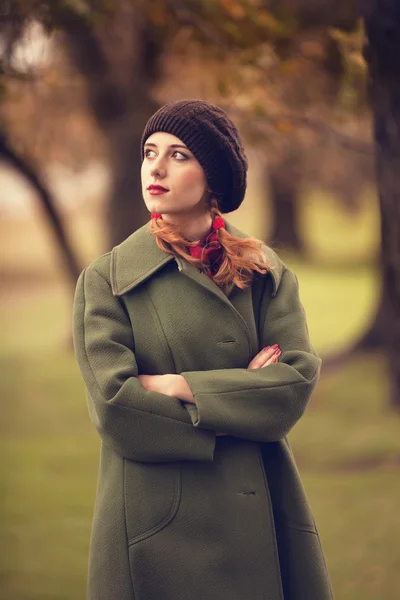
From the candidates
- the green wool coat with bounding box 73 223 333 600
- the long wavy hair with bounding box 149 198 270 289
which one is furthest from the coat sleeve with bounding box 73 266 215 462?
the long wavy hair with bounding box 149 198 270 289

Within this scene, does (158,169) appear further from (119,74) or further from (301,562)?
(119,74)

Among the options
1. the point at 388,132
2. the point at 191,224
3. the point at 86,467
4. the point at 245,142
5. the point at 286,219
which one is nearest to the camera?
the point at 191,224

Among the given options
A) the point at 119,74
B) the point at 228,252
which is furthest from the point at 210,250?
the point at 119,74

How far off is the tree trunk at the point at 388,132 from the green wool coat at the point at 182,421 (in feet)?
11.0

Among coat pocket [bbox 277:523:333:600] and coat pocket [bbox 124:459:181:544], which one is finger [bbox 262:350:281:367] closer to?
coat pocket [bbox 124:459:181:544]

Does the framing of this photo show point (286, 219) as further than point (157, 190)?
Yes

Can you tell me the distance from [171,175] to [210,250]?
0.27m

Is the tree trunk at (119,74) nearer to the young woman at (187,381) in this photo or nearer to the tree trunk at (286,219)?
the young woman at (187,381)

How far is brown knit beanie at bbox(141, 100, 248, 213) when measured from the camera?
9.38ft

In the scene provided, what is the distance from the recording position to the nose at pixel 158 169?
2861 millimetres

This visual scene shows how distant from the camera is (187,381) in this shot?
9.17 ft

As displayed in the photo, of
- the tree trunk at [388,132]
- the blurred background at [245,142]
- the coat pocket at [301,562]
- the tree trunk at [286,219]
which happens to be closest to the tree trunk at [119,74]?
the blurred background at [245,142]

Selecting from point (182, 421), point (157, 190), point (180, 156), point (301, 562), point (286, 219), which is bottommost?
point (286, 219)

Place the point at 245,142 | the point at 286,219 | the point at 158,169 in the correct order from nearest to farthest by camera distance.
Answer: the point at 158,169 < the point at 245,142 < the point at 286,219
